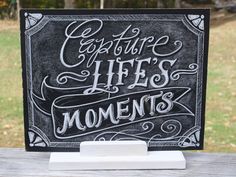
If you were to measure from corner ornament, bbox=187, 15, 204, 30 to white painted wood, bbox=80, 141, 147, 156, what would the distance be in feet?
1.45

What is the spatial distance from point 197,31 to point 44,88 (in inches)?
22.1

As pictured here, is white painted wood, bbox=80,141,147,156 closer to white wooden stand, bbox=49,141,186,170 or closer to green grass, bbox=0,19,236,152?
white wooden stand, bbox=49,141,186,170

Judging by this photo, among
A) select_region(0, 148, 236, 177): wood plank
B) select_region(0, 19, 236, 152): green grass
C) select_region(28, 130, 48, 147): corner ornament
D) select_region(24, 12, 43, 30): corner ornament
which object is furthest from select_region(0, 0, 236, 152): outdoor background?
select_region(24, 12, 43, 30): corner ornament

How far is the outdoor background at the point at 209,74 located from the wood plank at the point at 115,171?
95.1 inches

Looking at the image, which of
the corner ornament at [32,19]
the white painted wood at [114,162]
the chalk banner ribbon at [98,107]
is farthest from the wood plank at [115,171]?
the corner ornament at [32,19]

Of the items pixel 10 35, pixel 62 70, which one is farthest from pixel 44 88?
pixel 10 35

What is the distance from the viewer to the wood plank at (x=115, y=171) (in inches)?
75.2

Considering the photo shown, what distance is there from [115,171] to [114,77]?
32cm

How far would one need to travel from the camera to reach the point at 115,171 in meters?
1.93

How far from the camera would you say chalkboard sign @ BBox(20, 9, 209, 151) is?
1924 millimetres

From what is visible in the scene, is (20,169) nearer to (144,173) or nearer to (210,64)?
(144,173)

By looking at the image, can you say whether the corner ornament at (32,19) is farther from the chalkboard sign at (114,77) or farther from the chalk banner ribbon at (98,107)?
the chalk banner ribbon at (98,107)

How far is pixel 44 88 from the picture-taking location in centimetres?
196

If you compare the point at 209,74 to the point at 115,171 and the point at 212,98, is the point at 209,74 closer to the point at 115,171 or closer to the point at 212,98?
the point at 212,98
